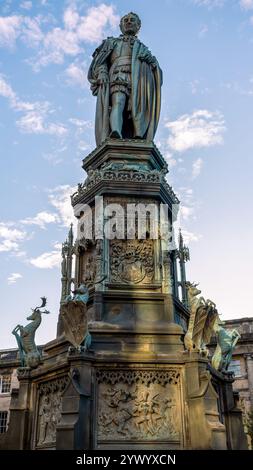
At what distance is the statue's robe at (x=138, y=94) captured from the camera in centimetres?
1923

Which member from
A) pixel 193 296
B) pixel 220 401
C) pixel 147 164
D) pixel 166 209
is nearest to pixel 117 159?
pixel 147 164

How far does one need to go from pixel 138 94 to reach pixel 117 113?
128 centimetres

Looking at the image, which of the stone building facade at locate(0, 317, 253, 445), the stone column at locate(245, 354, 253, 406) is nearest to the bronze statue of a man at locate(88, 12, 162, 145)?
the stone building facade at locate(0, 317, 253, 445)

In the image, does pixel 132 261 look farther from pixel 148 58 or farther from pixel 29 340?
pixel 148 58

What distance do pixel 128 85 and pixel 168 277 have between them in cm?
860

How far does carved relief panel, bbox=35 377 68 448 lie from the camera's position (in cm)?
1272

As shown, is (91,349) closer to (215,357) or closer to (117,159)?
(215,357)

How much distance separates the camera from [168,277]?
15141mm

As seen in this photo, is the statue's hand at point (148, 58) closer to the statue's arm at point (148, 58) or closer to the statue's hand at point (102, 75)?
the statue's arm at point (148, 58)

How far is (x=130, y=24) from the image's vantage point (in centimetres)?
2106

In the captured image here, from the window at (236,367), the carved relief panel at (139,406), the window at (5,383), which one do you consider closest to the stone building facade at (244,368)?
the window at (236,367)

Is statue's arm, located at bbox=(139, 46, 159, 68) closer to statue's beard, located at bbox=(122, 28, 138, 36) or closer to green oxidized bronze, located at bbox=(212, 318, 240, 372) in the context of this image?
statue's beard, located at bbox=(122, 28, 138, 36)

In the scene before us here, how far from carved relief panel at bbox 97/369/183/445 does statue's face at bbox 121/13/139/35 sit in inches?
591
